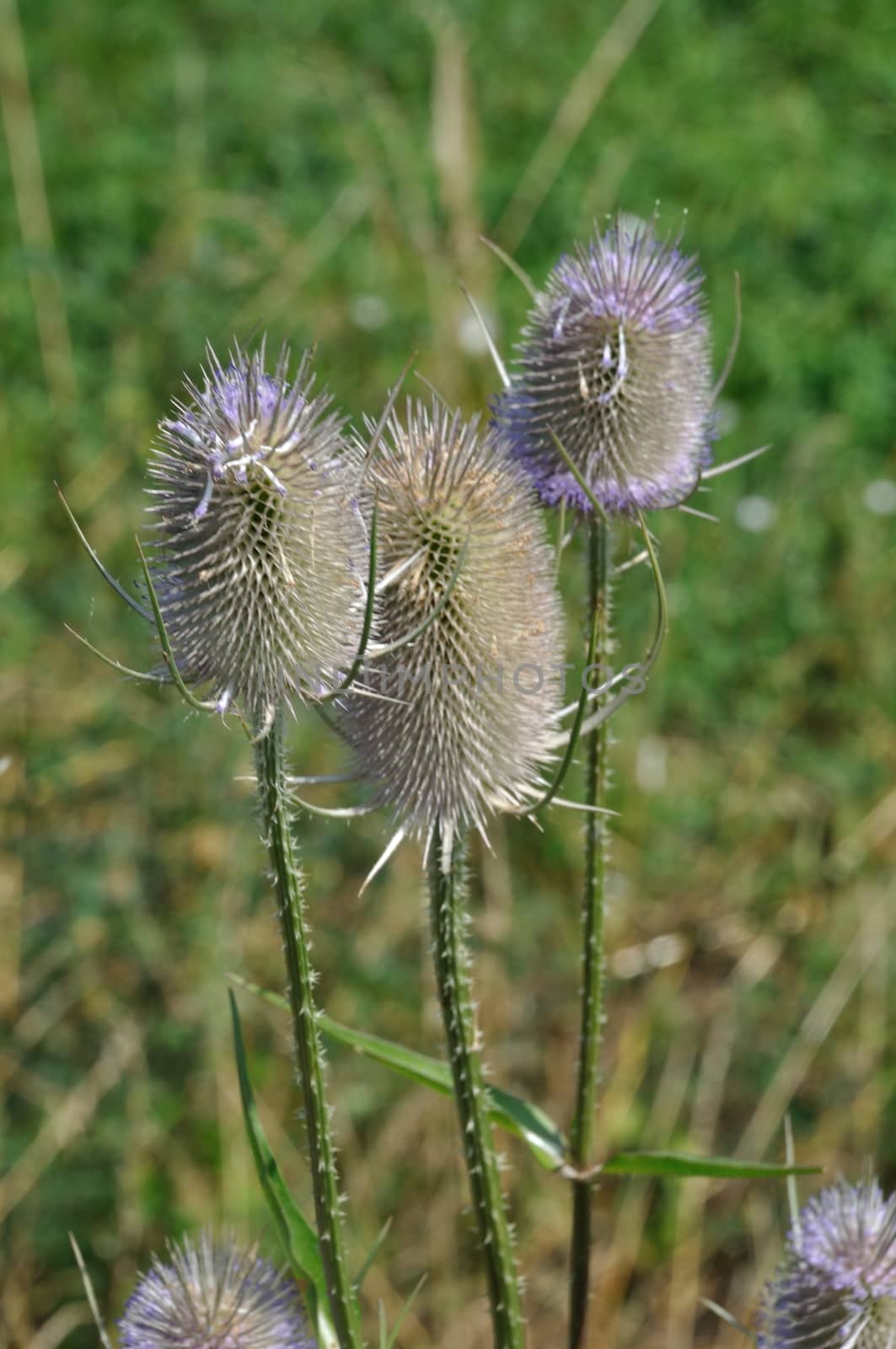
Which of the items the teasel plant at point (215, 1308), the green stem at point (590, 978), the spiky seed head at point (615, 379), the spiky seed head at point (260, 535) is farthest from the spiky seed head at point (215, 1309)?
the spiky seed head at point (615, 379)

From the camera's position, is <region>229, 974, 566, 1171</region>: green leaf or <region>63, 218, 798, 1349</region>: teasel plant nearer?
<region>63, 218, 798, 1349</region>: teasel plant

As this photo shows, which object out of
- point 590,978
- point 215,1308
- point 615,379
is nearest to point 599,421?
point 615,379

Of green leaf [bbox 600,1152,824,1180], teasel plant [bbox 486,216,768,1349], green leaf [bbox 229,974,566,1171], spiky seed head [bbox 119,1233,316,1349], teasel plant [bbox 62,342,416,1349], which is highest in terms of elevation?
teasel plant [bbox 486,216,768,1349]

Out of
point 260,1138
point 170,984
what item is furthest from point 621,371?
point 170,984

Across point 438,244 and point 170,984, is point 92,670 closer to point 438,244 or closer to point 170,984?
point 170,984

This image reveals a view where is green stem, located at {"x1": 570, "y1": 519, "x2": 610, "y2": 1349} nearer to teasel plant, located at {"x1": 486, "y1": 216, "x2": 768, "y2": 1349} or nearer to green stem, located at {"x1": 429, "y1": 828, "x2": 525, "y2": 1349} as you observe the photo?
teasel plant, located at {"x1": 486, "y1": 216, "x2": 768, "y2": 1349}

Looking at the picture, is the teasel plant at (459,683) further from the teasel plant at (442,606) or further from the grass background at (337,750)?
the grass background at (337,750)

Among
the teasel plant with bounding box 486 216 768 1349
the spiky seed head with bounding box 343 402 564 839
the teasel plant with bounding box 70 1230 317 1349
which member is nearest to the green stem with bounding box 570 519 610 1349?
the teasel plant with bounding box 486 216 768 1349
